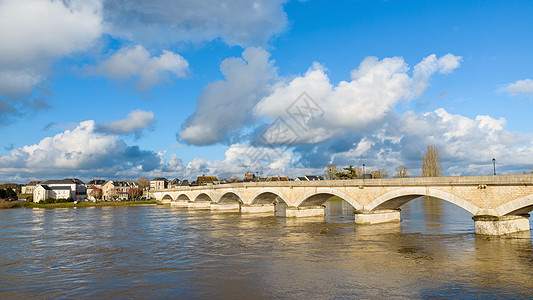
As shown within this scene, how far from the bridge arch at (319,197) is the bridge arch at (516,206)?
14700 mm

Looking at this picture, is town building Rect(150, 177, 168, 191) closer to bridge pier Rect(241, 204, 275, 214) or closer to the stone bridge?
the stone bridge

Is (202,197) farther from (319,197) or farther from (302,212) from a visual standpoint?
(319,197)

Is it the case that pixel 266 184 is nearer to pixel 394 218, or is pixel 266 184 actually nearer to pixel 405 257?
pixel 394 218

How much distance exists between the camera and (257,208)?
63.3 metres

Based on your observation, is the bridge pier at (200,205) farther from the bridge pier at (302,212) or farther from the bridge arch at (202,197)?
the bridge pier at (302,212)

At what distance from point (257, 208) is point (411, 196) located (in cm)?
3283

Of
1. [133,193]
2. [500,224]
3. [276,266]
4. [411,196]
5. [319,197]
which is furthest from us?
[133,193]

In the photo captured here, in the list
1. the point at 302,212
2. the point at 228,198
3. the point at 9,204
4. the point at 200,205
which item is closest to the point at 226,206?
the point at 228,198

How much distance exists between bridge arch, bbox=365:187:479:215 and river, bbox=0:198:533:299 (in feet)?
9.06

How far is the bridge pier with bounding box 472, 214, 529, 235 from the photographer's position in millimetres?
26734

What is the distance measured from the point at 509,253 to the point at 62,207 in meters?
102

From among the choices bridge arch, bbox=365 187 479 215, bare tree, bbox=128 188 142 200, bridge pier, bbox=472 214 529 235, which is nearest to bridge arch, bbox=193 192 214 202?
bare tree, bbox=128 188 142 200

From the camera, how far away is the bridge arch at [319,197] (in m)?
40.7

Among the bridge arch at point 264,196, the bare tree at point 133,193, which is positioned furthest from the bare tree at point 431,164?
the bare tree at point 133,193
